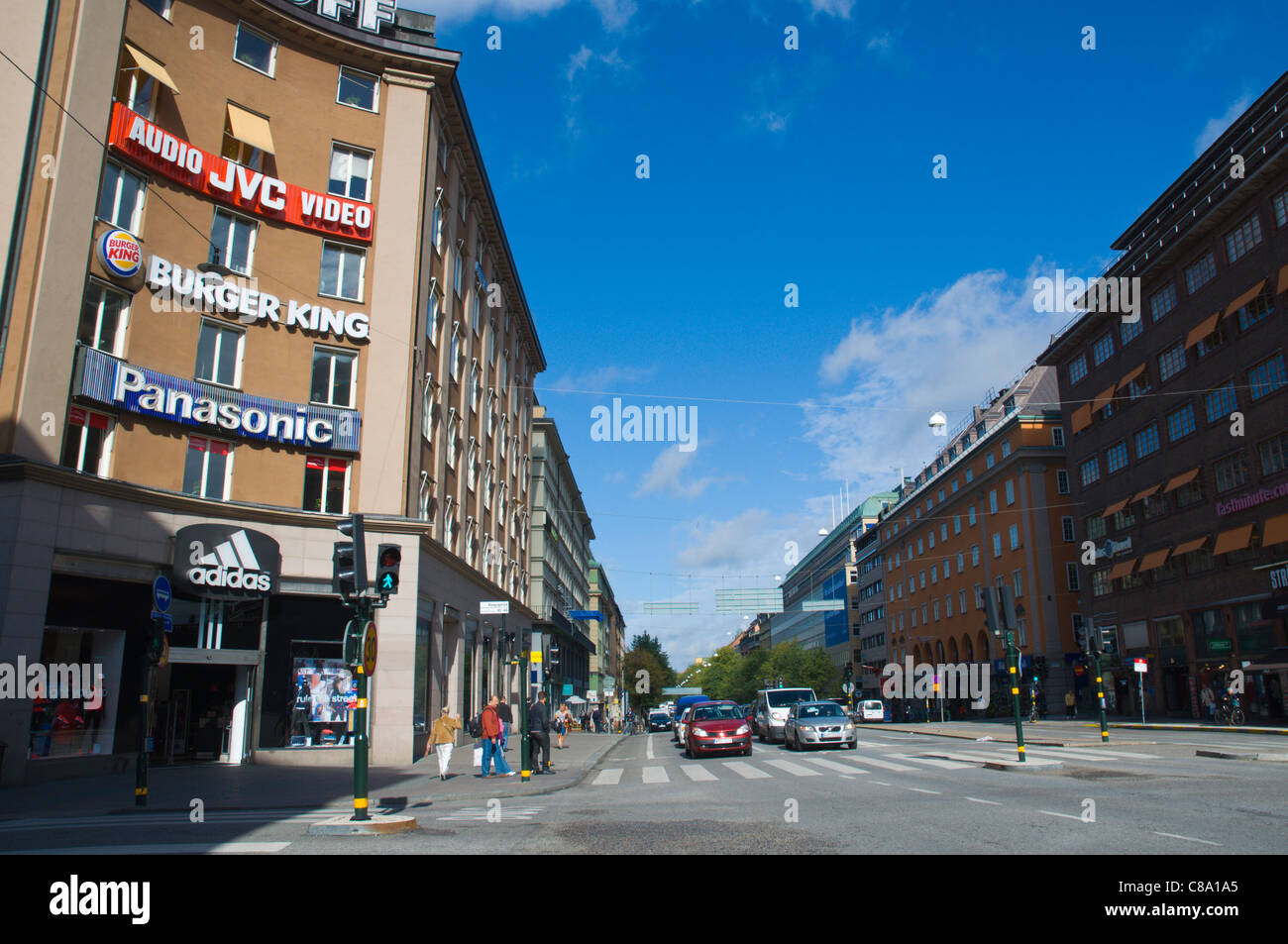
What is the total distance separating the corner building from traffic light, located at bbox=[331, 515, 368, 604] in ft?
33.9

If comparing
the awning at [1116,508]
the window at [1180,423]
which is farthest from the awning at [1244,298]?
the awning at [1116,508]

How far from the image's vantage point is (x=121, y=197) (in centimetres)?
2062

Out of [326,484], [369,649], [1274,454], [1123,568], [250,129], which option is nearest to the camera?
[369,649]

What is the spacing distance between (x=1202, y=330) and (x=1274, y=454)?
21.9 feet

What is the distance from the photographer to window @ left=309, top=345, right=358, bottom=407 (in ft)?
80.1

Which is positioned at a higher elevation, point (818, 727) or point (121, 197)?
point (121, 197)

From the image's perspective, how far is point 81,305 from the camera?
1931 cm

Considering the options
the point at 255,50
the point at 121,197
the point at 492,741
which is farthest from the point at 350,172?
the point at 492,741

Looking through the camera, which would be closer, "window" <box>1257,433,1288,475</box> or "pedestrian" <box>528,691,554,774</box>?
"pedestrian" <box>528,691,554,774</box>

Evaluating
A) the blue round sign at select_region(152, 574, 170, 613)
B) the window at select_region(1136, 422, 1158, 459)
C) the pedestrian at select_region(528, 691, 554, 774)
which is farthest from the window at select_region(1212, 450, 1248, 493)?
the blue round sign at select_region(152, 574, 170, 613)

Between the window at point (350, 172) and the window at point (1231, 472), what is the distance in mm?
34821

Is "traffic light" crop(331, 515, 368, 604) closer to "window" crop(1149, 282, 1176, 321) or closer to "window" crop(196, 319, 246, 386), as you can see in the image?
"window" crop(196, 319, 246, 386)

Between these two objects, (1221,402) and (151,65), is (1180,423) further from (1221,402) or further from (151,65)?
(151,65)

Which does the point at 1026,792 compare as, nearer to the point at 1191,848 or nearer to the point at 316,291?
the point at 1191,848
